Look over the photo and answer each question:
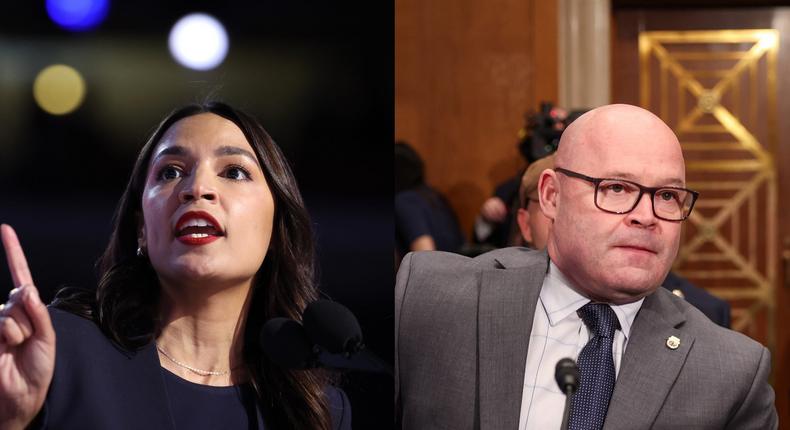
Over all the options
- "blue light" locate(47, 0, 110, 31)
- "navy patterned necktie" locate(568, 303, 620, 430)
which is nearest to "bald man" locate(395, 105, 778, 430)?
"navy patterned necktie" locate(568, 303, 620, 430)

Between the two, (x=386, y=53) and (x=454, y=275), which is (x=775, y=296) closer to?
(x=454, y=275)

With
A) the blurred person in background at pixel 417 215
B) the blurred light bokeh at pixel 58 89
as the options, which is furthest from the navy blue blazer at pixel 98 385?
the blurred person in background at pixel 417 215

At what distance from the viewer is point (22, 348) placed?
130 cm

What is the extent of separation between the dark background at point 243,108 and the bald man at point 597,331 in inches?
16.3

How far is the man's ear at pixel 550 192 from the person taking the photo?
194 centimetres

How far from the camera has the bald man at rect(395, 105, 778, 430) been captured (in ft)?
5.86

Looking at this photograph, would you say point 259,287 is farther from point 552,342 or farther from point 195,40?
point 552,342

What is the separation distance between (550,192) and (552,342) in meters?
0.28

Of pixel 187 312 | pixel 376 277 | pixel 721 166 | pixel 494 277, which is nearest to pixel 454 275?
pixel 494 277

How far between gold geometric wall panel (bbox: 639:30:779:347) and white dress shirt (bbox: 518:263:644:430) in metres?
4.00

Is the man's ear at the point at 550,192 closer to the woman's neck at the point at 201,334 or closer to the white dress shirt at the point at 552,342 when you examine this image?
the white dress shirt at the point at 552,342

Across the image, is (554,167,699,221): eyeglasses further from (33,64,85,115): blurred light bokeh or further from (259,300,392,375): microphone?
(33,64,85,115): blurred light bokeh

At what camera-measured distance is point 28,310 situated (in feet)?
4.23

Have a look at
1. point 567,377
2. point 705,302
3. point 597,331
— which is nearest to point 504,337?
point 597,331
